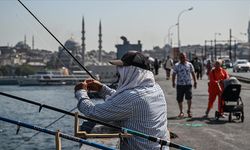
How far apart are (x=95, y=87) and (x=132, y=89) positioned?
706 mm

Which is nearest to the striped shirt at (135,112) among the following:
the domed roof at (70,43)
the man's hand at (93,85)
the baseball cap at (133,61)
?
the baseball cap at (133,61)

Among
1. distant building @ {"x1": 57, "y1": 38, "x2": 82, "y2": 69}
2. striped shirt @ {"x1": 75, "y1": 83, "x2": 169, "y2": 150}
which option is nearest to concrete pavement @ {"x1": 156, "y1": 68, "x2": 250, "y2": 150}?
distant building @ {"x1": 57, "y1": 38, "x2": 82, "y2": 69}

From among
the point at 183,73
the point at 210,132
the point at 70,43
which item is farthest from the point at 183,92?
the point at 70,43

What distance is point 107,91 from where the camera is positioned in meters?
5.42

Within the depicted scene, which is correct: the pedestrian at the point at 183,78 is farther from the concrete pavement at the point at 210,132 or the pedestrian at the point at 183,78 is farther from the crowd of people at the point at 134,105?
the crowd of people at the point at 134,105

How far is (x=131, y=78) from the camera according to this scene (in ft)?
15.4

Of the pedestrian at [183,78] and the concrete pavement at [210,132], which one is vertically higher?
the pedestrian at [183,78]

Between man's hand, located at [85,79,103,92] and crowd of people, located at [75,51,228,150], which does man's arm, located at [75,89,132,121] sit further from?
man's hand, located at [85,79,103,92]

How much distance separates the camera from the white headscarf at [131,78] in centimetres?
467

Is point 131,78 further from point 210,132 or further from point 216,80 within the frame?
point 216,80

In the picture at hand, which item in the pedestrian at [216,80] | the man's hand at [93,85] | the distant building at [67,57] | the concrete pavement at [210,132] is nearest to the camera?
the man's hand at [93,85]

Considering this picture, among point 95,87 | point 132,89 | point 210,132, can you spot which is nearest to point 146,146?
point 132,89

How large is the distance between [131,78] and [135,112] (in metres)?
0.26

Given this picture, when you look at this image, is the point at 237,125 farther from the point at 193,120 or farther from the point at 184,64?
the point at 184,64
